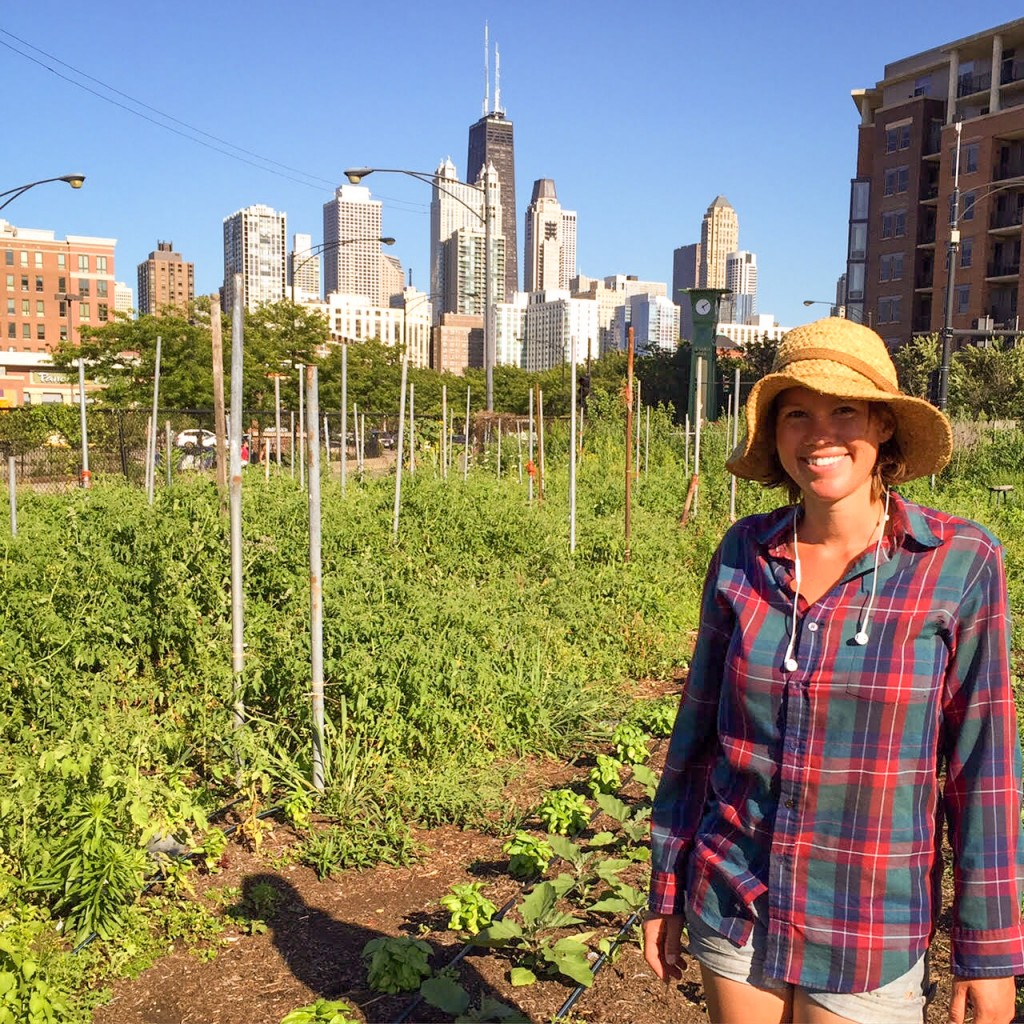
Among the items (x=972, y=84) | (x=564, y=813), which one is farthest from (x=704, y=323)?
(x=564, y=813)

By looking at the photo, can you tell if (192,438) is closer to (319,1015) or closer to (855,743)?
(319,1015)

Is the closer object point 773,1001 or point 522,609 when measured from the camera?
point 773,1001

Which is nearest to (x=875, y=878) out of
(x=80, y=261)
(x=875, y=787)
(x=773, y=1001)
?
(x=875, y=787)

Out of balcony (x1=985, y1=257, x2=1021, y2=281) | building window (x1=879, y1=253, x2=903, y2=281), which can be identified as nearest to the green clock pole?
balcony (x1=985, y1=257, x2=1021, y2=281)

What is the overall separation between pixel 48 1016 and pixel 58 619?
108 inches

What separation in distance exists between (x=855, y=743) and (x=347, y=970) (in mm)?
2604

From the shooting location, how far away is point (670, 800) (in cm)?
222

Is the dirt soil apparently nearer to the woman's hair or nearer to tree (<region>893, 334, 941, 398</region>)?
the woman's hair

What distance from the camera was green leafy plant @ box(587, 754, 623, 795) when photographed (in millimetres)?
5535

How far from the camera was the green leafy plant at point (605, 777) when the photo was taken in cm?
554

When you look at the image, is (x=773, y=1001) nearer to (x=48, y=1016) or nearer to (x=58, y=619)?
(x=48, y=1016)

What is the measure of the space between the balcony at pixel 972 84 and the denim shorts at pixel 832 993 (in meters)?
54.8

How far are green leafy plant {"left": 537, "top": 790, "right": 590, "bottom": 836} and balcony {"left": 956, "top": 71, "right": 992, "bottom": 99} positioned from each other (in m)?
52.4

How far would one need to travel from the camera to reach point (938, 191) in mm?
49625
